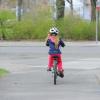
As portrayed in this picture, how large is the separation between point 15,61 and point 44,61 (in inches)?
49.0

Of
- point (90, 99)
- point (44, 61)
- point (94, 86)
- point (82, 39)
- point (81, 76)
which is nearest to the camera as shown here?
point (90, 99)

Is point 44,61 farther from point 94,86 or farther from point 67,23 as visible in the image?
point 67,23

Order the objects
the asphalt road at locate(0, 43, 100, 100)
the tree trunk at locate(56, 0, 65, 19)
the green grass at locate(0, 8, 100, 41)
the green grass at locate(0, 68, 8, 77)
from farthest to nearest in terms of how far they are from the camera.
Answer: the tree trunk at locate(56, 0, 65, 19)
the green grass at locate(0, 8, 100, 41)
the green grass at locate(0, 68, 8, 77)
the asphalt road at locate(0, 43, 100, 100)

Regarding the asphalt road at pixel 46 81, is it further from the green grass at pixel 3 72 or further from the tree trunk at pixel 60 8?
the tree trunk at pixel 60 8

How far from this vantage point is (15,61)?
2464 centimetres

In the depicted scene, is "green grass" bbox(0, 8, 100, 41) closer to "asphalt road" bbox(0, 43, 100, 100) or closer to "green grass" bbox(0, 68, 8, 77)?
"asphalt road" bbox(0, 43, 100, 100)

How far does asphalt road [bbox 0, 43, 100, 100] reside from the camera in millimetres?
13397

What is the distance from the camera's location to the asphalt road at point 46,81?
13.4 metres

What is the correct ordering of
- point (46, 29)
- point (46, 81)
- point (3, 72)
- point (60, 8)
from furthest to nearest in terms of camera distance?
point (60, 8) < point (46, 29) < point (3, 72) < point (46, 81)

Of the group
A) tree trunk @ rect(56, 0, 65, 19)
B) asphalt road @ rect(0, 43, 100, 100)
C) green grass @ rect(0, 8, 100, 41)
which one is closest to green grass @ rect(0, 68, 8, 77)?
asphalt road @ rect(0, 43, 100, 100)

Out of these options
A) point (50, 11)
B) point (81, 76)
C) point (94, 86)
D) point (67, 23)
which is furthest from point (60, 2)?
point (94, 86)

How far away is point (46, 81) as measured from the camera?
54.4 feet

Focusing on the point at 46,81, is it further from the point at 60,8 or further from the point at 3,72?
the point at 60,8

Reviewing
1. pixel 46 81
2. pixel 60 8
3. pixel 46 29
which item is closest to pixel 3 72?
pixel 46 81
